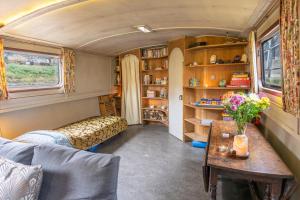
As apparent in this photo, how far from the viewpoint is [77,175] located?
1.34m

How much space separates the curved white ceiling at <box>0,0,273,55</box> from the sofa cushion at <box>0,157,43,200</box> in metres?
1.71

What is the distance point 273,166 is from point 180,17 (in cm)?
232

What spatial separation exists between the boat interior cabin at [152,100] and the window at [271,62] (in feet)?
0.06

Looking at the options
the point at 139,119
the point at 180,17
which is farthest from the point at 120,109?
the point at 180,17

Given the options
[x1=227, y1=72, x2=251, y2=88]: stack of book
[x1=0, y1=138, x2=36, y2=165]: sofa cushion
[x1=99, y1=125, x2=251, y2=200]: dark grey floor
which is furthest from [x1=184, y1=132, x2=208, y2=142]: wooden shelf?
[x1=0, y1=138, x2=36, y2=165]: sofa cushion

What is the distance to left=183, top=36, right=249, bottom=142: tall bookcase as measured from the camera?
4.11 meters

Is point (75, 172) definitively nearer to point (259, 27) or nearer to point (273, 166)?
point (273, 166)

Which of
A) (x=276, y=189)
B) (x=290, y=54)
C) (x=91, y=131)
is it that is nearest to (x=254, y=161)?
(x=276, y=189)

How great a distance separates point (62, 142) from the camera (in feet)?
10.4

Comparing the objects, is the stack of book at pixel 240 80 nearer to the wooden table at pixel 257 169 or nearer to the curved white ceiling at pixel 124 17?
the curved white ceiling at pixel 124 17

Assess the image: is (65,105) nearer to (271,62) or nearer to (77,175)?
(77,175)

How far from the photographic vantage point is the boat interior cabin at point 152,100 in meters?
1.47

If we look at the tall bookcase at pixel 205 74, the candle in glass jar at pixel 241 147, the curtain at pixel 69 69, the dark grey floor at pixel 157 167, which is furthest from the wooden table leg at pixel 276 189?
the curtain at pixel 69 69

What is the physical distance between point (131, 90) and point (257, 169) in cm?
496
